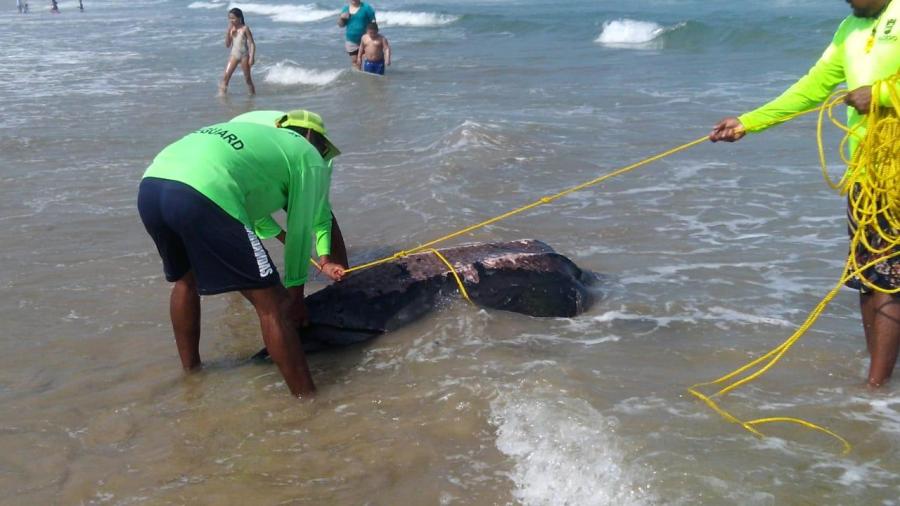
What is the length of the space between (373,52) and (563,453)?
13.9 meters

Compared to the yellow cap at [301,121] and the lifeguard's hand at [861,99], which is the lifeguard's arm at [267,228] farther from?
the lifeguard's hand at [861,99]

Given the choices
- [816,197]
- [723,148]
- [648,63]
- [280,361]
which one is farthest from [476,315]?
[648,63]

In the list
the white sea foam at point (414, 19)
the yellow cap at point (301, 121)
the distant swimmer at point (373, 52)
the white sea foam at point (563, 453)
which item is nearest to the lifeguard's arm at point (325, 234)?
the yellow cap at point (301, 121)

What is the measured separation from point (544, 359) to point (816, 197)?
4437mm

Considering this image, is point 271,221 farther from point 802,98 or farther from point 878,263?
point 878,263

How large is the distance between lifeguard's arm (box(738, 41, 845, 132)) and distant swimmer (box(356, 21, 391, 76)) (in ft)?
42.3

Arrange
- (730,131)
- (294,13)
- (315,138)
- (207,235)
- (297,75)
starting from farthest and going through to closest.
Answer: (294,13) → (297,75) → (315,138) → (730,131) → (207,235)

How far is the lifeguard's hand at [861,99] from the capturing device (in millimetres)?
3799

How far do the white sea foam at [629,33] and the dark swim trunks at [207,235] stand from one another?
2082cm

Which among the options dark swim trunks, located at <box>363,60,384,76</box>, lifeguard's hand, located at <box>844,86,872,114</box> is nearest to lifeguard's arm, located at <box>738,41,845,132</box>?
lifeguard's hand, located at <box>844,86,872,114</box>

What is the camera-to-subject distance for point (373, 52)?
16.6 m

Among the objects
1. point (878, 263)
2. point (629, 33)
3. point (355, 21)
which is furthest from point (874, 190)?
point (629, 33)

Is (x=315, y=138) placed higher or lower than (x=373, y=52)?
higher

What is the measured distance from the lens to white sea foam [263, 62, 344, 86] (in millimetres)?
17141
